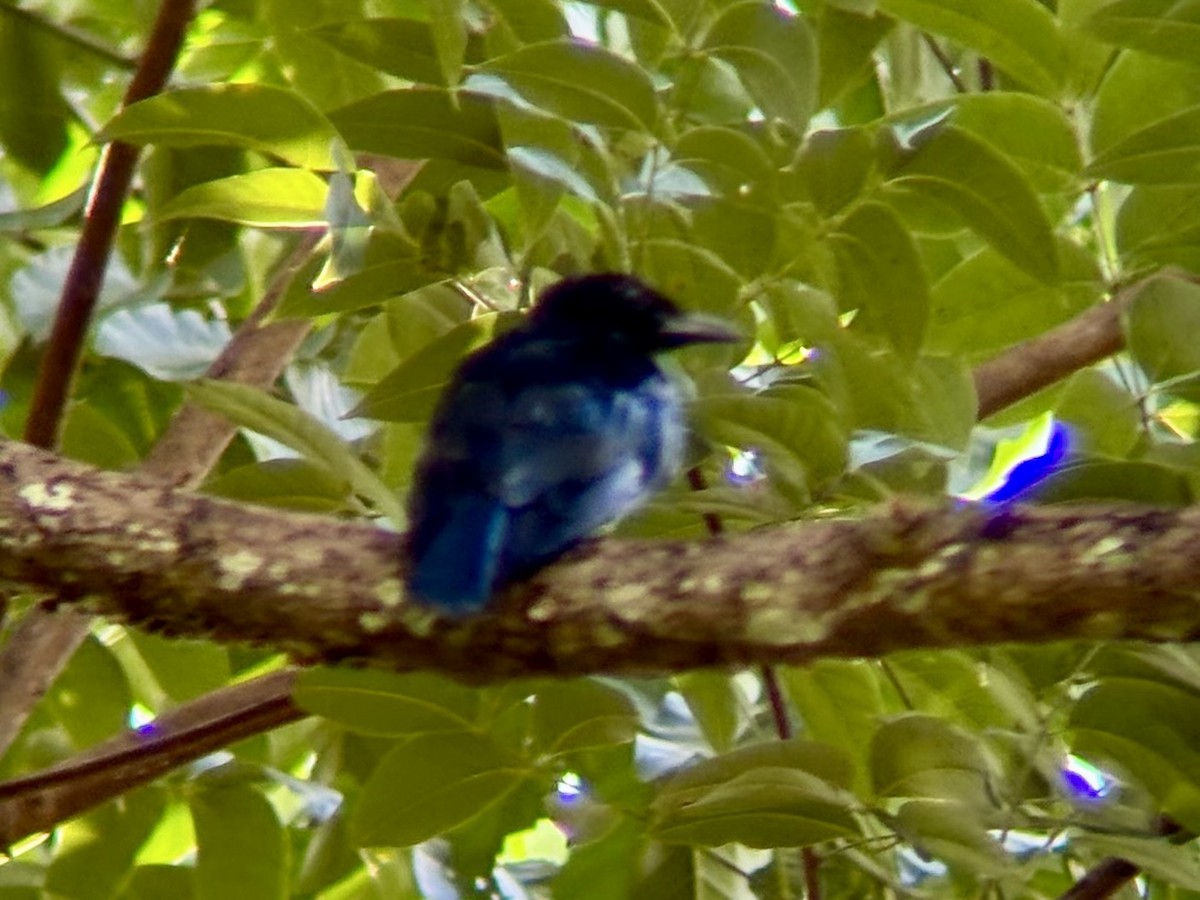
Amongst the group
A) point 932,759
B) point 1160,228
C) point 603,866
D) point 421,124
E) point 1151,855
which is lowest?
point 603,866

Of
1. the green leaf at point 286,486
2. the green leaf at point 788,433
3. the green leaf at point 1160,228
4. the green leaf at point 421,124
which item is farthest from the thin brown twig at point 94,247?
the green leaf at point 1160,228

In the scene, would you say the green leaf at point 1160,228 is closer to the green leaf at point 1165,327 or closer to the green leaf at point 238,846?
the green leaf at point 1165,327

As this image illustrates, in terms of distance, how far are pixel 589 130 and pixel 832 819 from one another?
3.23ft

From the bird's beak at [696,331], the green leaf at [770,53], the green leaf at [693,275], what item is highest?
the green leaf at [770,53]

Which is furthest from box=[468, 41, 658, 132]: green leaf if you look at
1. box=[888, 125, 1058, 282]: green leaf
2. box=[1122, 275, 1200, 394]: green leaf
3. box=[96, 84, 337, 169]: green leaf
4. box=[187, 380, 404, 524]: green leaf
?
box=[1122, 275, 1200, 394]: green leaf

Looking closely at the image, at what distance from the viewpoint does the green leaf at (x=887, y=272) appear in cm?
260

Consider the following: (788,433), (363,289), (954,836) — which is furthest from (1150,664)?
(363,289)

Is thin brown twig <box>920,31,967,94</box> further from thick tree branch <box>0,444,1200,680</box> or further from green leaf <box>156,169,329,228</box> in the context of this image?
thick tree branch <box>0,444,1200,680</box>

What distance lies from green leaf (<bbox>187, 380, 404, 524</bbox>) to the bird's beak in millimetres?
628

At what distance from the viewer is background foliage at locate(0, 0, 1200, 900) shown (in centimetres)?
248

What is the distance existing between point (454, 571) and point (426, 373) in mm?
534

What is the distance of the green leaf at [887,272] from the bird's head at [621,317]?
24cm

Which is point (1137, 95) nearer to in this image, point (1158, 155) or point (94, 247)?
point (1158, 155)

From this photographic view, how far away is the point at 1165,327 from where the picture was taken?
2.61 meters
